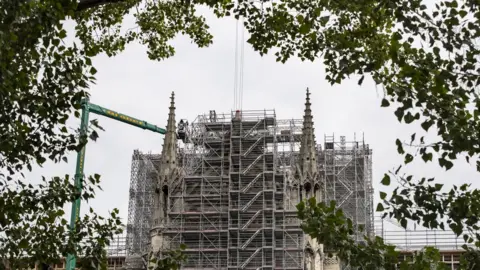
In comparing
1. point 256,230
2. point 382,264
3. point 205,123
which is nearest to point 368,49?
point 382,264

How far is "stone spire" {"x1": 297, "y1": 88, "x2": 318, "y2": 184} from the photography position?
61938 mm

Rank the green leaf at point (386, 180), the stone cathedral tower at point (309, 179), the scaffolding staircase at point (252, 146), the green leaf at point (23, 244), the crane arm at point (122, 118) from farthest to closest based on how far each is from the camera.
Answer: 1. the crane arm at point (122, 118)
2. the scaffolding staircase at point (252, 146)
3. the stone cathedral tower at point (309, 179)
4. the green leaf at point (23, 244)
5. the green leaf at point (386, 180)

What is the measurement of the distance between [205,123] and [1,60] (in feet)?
169

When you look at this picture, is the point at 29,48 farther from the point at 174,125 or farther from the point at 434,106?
the point at 174,125

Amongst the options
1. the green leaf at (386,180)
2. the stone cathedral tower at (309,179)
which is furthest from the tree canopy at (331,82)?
the stone cathedral tower at (309,179)

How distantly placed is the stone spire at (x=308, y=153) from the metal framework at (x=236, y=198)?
131 cm

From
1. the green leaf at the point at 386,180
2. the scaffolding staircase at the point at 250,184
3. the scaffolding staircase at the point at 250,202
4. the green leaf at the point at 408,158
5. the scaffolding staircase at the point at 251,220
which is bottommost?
the green leaf at the point at 386,180

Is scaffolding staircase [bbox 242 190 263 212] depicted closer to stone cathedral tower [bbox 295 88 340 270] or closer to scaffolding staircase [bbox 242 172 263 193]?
scaffolding staircase [bbox 242 172 263 193]

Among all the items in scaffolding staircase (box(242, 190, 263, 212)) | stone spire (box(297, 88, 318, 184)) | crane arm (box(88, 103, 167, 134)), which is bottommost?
scaffolding staircase (box(242, 190, 263, 212))

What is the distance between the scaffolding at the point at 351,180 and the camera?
237 feet

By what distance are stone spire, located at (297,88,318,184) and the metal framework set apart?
1313 mm

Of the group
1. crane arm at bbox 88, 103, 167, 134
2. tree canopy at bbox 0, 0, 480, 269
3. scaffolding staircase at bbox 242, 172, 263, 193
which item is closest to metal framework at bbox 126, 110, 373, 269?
scaffolding staircase at bbox 242, 172, 263, 193

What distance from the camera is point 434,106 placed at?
50.0 feet

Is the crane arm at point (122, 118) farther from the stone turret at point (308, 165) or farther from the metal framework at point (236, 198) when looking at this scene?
the stone turret at point (308, 165)
